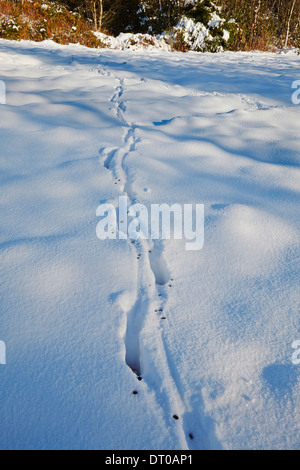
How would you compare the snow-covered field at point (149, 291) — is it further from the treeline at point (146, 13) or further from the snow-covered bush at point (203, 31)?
the treeline at point (146, 13)

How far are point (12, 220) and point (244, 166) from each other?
1.79m

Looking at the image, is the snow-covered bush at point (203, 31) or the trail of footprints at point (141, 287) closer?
the trail of footprints at point (141, 287)

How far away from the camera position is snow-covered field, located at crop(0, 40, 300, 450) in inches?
33.2

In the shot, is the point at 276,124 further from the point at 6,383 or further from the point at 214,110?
the point at 6,383

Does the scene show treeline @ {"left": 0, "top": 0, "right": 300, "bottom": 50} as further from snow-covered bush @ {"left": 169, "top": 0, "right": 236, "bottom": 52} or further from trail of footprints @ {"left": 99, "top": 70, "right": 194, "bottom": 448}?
trail of footprints @ {"left": 99, "top": 70, "right": 194, "bottom": 448}

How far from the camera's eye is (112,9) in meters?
12.6

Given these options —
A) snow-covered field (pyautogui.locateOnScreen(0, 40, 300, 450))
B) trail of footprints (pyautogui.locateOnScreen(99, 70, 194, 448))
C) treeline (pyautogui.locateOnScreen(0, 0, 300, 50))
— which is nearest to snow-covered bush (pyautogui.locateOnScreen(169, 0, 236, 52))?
treeline (pyautogui.locateOnScreen(0, 0, 300, 50))

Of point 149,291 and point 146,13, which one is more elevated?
point 146,13

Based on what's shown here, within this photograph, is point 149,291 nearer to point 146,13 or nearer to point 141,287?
point 141,287

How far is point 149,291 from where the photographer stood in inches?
49.3

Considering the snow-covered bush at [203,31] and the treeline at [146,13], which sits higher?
the treeline at [146,13]

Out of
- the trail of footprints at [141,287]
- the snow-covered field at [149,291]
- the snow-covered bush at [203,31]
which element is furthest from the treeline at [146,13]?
the trail of footprints at [141,287]

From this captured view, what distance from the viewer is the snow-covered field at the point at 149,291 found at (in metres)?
0.84

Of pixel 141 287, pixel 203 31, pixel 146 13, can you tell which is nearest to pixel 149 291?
pixel 141 287
